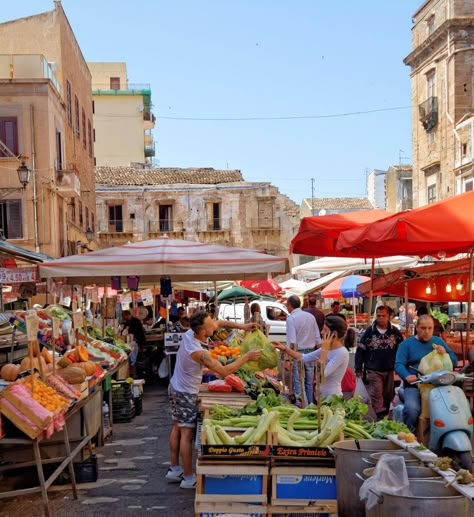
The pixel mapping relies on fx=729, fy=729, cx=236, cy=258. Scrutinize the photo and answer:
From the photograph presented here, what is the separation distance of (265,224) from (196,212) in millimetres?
4992

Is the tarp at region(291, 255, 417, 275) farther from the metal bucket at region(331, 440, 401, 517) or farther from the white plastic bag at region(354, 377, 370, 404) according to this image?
the metal bucket at region(331, 440, 401, 517)

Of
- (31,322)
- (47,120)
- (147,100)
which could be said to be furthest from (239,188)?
(31,322)

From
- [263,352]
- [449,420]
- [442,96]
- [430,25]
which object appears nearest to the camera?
[449,420]

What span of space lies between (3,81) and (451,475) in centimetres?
2488

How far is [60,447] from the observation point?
7.14 m

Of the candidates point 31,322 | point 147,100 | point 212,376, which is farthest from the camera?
point 147,100

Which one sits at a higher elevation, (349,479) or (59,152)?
(59,152)

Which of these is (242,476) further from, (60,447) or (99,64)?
(99,64)

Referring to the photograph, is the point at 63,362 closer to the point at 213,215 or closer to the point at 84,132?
the point at 84,132

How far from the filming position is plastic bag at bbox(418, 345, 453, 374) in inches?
285

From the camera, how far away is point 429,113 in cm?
3216

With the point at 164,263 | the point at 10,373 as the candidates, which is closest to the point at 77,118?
the point at 164,263

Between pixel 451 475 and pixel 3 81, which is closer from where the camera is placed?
pixel 451 475

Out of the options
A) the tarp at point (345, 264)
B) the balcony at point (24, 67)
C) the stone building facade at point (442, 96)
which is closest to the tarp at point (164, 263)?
the tarp at point (345, 264)
